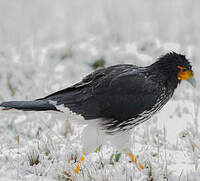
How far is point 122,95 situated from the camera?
3.30 m

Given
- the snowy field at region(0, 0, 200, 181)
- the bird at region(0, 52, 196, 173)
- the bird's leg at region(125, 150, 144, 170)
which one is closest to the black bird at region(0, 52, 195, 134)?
the bird at region(0, 52, 196, 173)

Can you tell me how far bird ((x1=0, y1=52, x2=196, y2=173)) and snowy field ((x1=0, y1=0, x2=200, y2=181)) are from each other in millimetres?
194

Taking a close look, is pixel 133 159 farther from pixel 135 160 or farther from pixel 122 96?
pixel 122 96

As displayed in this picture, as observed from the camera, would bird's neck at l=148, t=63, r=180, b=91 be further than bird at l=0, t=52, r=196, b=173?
Yes

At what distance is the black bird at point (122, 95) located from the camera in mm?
3270

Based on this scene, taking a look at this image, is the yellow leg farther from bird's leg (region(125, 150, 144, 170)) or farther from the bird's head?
the bird's head

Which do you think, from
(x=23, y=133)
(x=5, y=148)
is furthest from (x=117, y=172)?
(x=23, y=133)

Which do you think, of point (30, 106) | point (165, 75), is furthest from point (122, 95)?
point (30, 106)

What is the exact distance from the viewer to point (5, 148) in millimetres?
3797

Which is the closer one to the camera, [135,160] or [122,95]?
[122,95]

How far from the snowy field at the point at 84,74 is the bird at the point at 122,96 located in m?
0.19

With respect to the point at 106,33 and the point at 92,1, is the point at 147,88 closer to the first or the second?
the point at 106,33

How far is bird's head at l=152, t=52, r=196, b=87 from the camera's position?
3.50 m

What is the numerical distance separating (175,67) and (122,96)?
0.64 m
